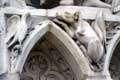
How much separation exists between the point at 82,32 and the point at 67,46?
0.62ft

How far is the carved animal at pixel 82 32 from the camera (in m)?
4.91

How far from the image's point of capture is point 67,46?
4.95 meters

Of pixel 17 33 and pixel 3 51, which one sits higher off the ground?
pixel 17 33

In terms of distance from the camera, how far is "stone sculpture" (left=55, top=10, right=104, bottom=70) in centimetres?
492

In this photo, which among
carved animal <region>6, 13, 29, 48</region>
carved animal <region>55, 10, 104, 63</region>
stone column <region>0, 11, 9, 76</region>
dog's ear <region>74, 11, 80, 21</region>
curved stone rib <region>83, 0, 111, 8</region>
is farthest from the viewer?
curved stone rib <region>83, 0, 111, 8</region>

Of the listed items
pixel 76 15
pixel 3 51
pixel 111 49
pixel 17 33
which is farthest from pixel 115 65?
pixel 3 51

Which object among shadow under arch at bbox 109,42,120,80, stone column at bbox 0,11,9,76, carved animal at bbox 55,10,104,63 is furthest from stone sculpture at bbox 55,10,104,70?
stone column at bbox 0,11,9,76

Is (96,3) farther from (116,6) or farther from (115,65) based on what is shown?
(115,65)

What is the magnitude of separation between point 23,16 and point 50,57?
0.49m

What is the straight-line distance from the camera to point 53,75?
5.15 meters

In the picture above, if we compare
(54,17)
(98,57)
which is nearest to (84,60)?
(98,57)

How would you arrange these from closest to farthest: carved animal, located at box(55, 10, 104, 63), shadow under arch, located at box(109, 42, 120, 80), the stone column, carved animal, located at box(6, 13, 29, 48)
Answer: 1. the stone column
2. carved animal, located at box(6, 13, 29, 48)
3. carved animal, located at box(55, 10, 104, 63)
4. shadow under arch, located at box(109, 42, 120, 80)

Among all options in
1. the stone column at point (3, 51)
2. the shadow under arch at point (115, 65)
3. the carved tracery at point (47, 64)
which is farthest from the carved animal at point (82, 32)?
the stone column at point (3, 51)

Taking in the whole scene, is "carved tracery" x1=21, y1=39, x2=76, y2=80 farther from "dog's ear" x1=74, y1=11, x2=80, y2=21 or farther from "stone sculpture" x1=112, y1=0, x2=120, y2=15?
"stone sculpture" x1=112, y1=0, x2=120, y2=15
